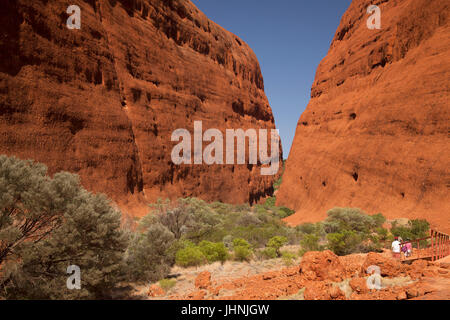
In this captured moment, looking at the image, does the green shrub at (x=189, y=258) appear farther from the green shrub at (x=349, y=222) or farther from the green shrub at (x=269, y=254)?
the green shrub at (x=349, y=222)

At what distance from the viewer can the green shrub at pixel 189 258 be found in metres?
9.41

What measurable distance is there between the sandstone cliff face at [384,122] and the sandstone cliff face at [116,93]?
11.7 m

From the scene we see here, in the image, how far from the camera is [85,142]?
16.1m

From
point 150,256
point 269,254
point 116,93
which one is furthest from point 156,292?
point 116,93

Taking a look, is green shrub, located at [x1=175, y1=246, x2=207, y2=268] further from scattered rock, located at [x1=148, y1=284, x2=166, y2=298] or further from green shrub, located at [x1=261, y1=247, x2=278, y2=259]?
green shrub, located at [x1=261, y1=247, x2=278, y2=259]

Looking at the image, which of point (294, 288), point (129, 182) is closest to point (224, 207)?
point (129, 182)

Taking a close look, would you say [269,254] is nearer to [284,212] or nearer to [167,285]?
[167,285]

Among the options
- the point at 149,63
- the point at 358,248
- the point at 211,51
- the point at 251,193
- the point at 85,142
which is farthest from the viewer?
the point at 251,193

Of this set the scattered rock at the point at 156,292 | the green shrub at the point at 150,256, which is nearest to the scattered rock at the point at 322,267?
the scattered rock at the point at 156,292

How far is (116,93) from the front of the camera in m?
19.1

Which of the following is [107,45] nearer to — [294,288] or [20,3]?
[20,3]
